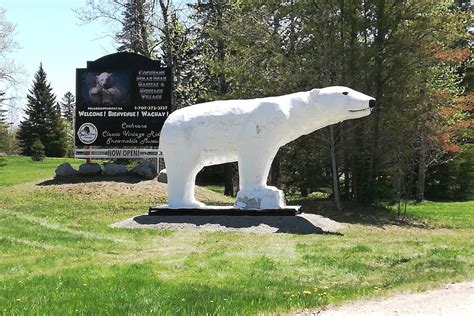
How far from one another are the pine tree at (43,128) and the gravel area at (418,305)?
5246 cm

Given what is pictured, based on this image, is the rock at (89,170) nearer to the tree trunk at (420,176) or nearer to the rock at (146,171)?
the rock at (146,171)

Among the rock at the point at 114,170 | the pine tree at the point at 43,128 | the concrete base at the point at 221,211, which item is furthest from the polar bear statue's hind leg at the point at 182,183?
the pine tree at the point at 43,128

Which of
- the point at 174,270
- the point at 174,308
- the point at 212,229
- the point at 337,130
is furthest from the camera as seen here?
the point at 337,130

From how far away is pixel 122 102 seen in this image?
22641mm

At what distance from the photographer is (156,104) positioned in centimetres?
2259

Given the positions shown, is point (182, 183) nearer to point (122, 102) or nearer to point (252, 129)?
point (252, 129)

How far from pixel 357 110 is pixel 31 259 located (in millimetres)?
7371

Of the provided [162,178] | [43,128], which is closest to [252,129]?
[162,178]

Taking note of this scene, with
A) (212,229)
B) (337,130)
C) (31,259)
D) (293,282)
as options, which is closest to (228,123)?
(212,229)

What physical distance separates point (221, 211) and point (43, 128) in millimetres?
45456

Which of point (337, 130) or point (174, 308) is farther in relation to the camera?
point (337, 130)

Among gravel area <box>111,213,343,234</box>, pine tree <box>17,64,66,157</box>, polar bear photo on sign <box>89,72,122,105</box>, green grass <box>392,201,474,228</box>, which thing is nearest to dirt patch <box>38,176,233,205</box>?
polar bear photo on sign <box>89,72,122,105</box>

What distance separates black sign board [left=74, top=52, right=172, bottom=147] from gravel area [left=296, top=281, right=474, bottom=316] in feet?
57.1

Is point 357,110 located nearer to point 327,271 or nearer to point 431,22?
point 327,271
